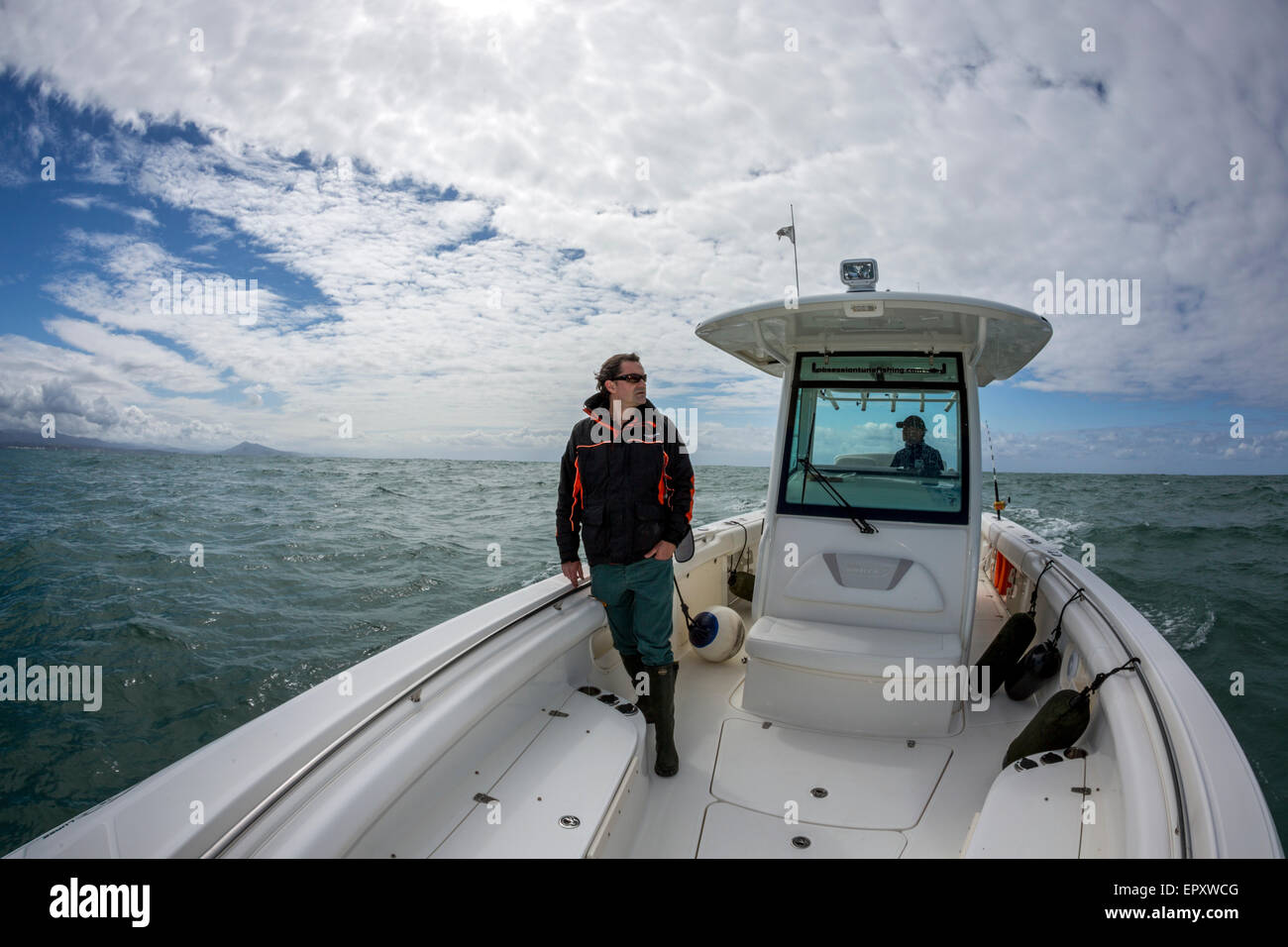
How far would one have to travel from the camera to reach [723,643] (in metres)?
3.79

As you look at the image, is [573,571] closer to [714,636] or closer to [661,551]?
[661,551]

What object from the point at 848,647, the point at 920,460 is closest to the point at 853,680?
the point at 848,647

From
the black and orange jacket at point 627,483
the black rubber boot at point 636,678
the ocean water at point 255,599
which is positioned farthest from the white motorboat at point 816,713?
the ocean water at point 255,599

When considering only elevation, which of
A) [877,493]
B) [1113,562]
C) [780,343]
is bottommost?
[1113,562]

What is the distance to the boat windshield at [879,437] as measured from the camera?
11.2 feet

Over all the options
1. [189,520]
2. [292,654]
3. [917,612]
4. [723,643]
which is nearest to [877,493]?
[917,612]

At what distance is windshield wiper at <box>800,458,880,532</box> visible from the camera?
3.42m

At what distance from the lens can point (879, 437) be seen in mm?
3586

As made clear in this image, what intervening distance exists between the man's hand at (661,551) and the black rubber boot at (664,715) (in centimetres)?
49

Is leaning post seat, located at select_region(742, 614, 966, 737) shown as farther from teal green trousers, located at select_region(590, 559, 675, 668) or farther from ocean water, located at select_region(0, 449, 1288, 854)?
ocean water, located at select_region(0, 449, 1288, 854)

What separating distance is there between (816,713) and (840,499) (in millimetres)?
1147

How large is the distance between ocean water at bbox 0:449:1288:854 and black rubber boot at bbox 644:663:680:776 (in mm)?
3213
